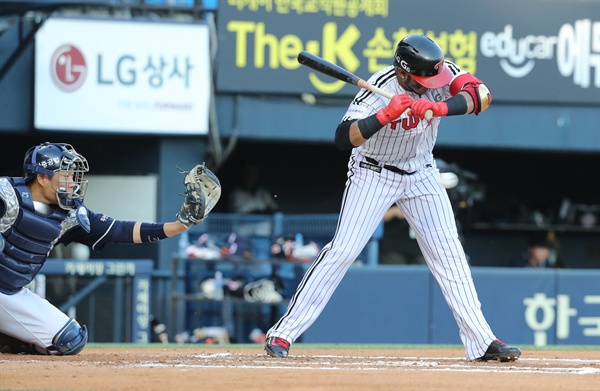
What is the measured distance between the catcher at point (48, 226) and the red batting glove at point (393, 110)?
948mm

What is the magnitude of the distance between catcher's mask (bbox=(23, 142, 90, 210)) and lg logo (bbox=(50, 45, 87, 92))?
5.05m

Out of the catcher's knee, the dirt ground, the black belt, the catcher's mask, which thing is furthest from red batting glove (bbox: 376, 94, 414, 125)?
the catcher's knee

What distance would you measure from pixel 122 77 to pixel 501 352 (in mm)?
6060

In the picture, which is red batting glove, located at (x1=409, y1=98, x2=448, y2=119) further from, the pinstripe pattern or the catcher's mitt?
the catcher's mitt

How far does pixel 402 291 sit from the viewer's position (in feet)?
31.8

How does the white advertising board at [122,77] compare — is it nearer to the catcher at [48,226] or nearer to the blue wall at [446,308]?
the blue wall at [446,308]

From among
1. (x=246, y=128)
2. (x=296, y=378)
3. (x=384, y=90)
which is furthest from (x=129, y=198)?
(x=296, y=378)

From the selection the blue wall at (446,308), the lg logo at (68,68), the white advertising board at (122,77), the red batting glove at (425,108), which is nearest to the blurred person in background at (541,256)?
the blue wall at (446,308)

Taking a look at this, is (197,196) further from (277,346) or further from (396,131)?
(396,131)

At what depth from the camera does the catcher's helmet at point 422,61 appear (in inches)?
212

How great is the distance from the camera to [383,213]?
5.64 meters

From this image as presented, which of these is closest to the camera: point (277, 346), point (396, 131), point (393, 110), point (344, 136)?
point (393, 110)

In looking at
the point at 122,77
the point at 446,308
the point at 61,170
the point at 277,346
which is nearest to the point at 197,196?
the point at 61,170

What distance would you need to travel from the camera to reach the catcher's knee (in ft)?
19.2
